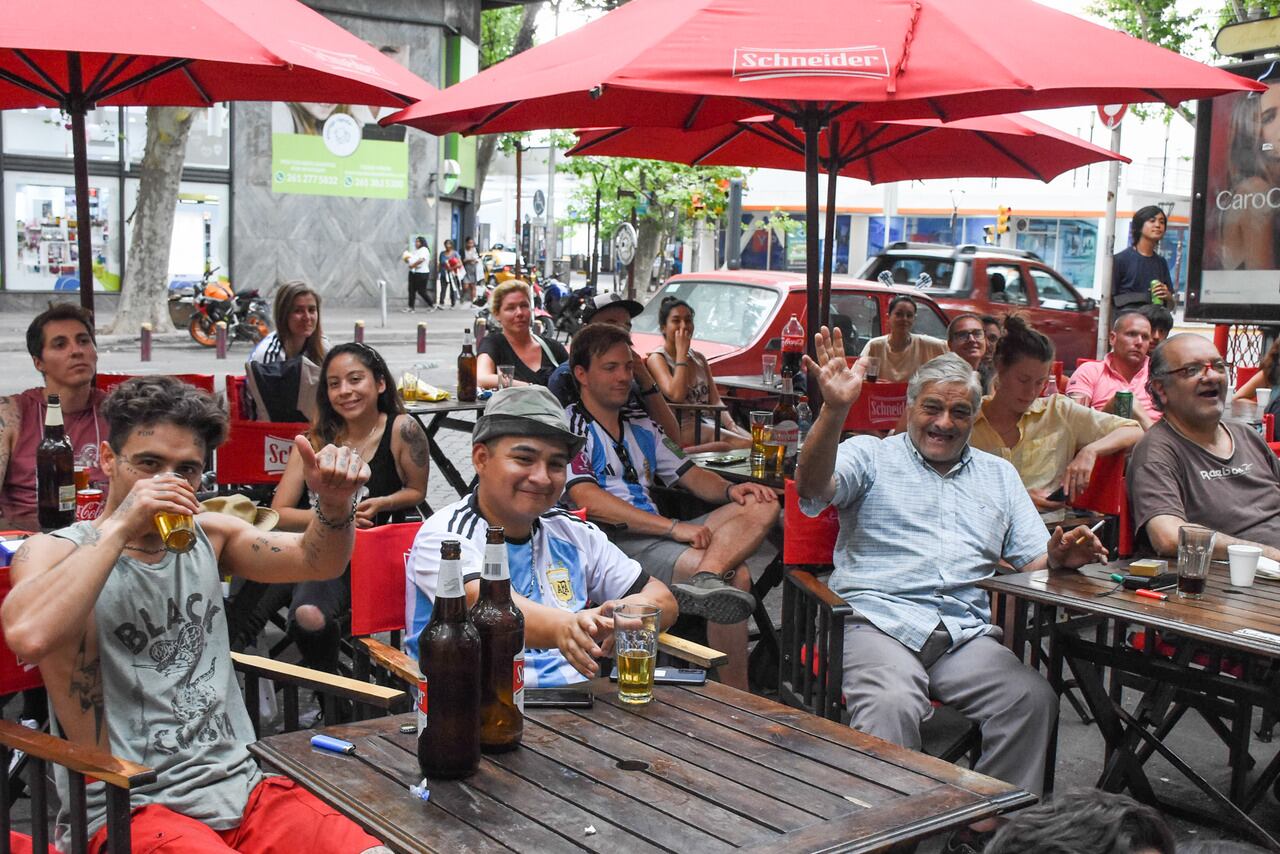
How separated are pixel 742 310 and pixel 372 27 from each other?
63.2ft

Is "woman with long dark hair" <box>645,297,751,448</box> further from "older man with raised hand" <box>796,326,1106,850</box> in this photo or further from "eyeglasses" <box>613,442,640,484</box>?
"older man with raised hand" <box>796,326,1106,850</box>

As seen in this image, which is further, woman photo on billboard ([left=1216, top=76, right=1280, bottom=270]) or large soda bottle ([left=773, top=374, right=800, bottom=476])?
woman photo on billboard ([left=1216, top=76, right=1280, bottom=270])

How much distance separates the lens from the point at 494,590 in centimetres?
245

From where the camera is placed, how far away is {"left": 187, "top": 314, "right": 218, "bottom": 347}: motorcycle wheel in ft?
62.7

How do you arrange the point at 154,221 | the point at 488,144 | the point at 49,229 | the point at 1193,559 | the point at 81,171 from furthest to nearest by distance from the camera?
the point at 488,144, the point at 49,229, the point at 154,221, the point at 81,171, the point at 1193,559

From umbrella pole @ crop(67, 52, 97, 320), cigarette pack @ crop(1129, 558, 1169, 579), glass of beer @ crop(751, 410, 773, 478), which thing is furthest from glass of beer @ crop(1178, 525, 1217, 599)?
umbrella pole @ crop(67, 52, 97, 320)

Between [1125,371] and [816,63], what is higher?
[816,63]

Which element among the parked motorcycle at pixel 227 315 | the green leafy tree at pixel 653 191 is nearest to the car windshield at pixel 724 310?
the parked motorcycle at pixel 227 315

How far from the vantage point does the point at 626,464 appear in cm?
521

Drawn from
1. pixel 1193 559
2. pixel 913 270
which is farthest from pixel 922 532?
pixel 913 270

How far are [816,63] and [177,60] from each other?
3.10 meters

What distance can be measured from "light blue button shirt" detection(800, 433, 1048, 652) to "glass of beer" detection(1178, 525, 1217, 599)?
54 cm

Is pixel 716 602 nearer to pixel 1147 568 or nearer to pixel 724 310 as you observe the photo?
pixel 1147 568

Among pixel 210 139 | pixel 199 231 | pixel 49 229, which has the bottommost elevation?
pixel 49 229
